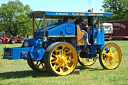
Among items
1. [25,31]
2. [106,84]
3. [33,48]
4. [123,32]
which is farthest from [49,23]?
[25,31]

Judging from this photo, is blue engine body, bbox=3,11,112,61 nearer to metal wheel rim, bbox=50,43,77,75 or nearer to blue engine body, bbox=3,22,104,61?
blue engine body, bbox=3,22,104,61

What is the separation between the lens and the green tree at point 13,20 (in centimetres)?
5800

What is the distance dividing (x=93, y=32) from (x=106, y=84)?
310 cm

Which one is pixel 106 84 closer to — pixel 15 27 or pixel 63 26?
pixel 63 26

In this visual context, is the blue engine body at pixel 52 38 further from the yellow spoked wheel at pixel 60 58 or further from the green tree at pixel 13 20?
the green tree at pixel 13 20

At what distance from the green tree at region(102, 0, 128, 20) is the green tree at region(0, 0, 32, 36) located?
68.6 ft

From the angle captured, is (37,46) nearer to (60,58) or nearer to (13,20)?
(60,58)

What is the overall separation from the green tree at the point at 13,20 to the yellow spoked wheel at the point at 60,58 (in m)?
51.1

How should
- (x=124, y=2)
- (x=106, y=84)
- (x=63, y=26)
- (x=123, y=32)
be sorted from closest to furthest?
(x=106, y=84)
(x=63, y=26)
(x=123, y=32)
(x=124, y=2)

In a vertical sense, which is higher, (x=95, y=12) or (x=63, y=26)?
(x=95, y=12)

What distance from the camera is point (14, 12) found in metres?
59.1

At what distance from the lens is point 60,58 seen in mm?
7703

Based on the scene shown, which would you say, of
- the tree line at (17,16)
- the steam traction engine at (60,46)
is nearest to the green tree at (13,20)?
the tree line at (17,16)

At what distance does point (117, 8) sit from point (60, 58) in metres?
53.5
